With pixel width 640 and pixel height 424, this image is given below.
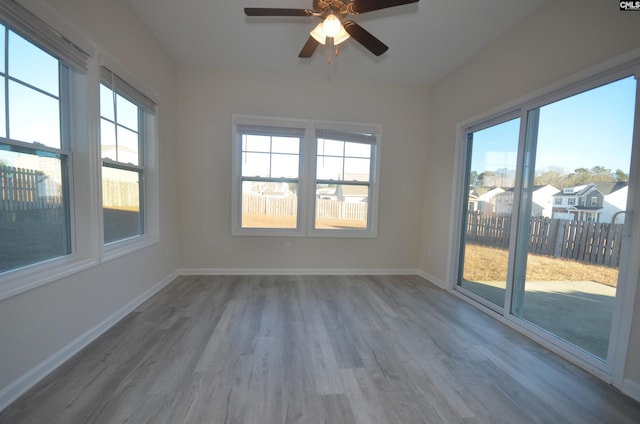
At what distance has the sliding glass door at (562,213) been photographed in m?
1.76

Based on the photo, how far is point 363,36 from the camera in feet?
6.59

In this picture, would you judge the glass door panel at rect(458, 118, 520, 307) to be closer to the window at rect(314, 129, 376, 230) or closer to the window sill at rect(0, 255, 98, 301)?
the window at rect(314, 129, 376, 230)

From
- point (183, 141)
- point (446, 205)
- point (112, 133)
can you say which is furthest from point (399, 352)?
point (183, 141)

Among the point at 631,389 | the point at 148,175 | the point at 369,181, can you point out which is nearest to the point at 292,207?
the point at 369,181

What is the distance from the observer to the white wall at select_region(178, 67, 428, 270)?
11.5ft

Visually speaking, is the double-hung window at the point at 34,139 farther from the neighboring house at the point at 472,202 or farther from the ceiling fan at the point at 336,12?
the neighboring house at the point at 472,202

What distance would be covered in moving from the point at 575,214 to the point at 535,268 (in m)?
0.60

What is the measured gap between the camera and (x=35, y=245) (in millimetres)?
1630

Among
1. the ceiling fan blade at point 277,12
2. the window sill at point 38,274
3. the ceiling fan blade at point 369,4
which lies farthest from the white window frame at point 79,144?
the ceiling fan blade at point 369,4

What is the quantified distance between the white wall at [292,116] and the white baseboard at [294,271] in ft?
0.19

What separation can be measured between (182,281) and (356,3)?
3.60 m

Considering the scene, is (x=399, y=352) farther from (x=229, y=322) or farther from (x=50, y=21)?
(x=50, y=21)

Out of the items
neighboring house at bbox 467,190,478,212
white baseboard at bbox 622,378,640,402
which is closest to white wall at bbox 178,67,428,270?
neighboring house at bbox 467,190,478,212

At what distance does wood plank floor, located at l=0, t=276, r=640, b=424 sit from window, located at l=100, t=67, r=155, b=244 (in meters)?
0.92
